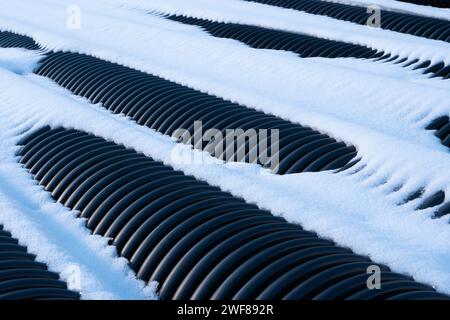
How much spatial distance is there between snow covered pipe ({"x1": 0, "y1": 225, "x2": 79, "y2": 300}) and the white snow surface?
0.83ft

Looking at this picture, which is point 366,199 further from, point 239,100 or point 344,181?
point 239,100

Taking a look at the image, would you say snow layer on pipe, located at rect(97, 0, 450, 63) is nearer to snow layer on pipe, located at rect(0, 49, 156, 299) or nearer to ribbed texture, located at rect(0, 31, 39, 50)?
ribbed texture, located at rect(0, 31, 39, 50)

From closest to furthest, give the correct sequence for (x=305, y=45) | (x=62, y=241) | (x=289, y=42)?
(x=62, y=241), (x=305, y=45), (x=289, y=42)

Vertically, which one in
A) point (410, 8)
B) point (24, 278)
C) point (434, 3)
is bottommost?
point (24, 278)

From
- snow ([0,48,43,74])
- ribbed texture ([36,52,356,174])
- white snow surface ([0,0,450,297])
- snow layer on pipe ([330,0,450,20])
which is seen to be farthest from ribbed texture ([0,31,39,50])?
snow layer on pipe ([330,0,450,20])

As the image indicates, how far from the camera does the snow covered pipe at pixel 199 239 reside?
22.7 ft

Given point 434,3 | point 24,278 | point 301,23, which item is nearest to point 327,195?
point 24,278

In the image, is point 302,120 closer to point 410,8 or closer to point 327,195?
point 327,195

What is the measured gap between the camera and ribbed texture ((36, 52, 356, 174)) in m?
10.8

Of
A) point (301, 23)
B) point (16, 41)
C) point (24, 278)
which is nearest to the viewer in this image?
point (24, 278)

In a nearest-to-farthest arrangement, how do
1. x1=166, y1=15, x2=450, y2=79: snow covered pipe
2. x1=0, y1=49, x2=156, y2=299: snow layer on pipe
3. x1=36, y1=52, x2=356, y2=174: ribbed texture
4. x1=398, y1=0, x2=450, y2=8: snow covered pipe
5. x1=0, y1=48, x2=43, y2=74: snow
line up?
1. x1=0, y1=49, x2=156, y2=299: snow layer on pipe
2. x1=36, y1=52, x2=356, y2=174: ribbed texture
3. x1=166, y1=15, x2=450, y2=79: snow covered pipe
4. x1=0, y1=48, x2=43, y2=74: snow
5. x1=398, y1=0, x2=450, y2=8: snow covered pipe

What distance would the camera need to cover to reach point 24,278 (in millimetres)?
7555

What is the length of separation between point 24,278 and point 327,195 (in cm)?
414

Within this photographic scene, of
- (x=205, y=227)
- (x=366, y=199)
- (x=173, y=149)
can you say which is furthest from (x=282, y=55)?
(x=205, y=227)
